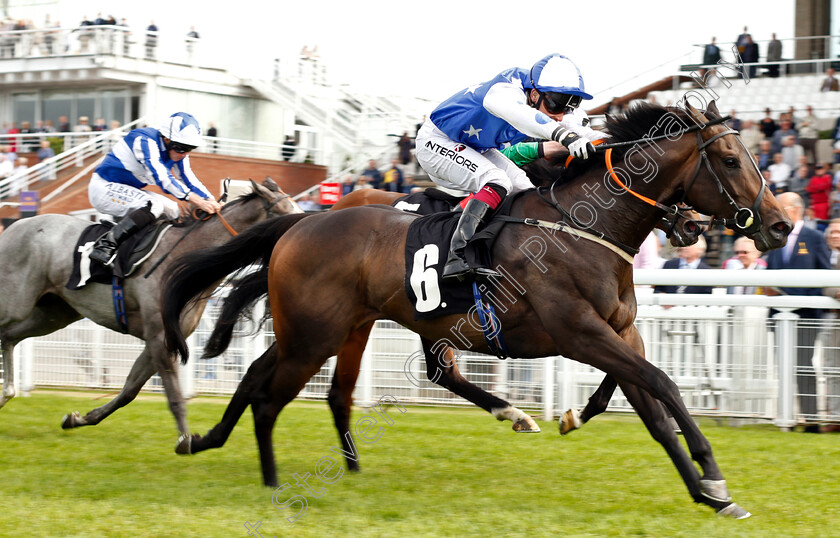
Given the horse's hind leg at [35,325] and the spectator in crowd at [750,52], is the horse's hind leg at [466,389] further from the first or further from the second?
the spectator in crowd at [750,52]

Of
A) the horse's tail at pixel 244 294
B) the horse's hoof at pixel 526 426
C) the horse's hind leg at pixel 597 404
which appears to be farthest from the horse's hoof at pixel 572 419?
the horse's tail at pixel 244 294

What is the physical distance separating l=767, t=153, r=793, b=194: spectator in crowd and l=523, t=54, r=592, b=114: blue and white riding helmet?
19.5ft

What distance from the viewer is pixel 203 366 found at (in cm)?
782

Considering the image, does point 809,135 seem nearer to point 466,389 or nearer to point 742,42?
point 742,42

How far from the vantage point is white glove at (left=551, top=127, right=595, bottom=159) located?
13.4 feet

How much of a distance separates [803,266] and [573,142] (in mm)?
3055

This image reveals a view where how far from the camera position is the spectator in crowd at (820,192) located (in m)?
9.14

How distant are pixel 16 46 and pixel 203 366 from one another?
18.6 m

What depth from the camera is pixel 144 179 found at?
6367 millimetres

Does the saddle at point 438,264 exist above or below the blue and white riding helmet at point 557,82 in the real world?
below

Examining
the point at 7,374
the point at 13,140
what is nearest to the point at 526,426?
the point at 7,374

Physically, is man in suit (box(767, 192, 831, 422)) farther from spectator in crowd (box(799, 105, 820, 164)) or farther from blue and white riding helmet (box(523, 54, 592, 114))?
spectator in crowd (box(799, 105, 820, 164))

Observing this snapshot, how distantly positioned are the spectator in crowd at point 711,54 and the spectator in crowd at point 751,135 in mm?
2026

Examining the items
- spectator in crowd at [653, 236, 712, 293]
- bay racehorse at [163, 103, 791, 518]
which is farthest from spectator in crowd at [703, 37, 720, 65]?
bay racehorse at [163, 103, 791, 518]
